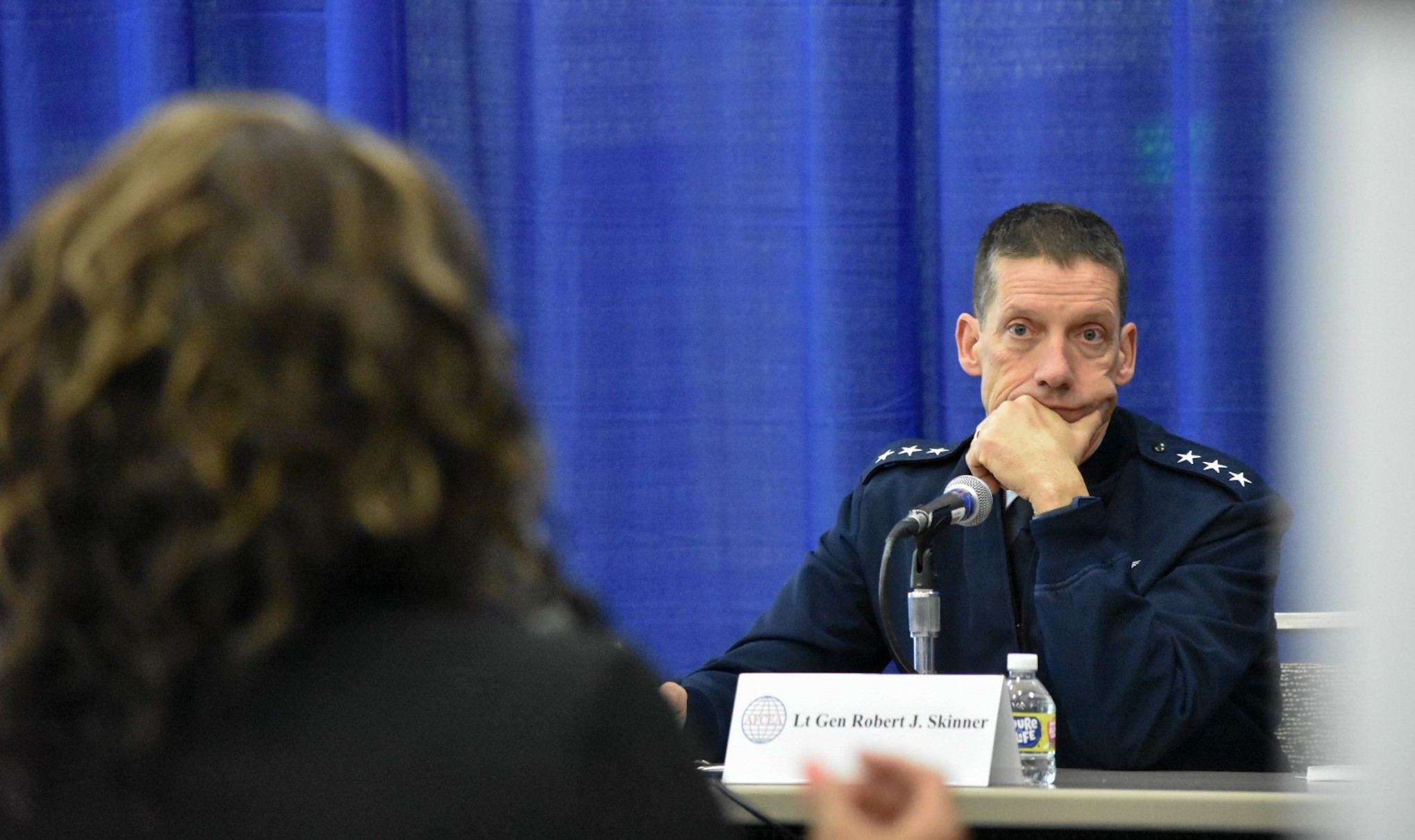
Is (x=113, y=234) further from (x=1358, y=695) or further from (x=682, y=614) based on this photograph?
(x=682, y=614)

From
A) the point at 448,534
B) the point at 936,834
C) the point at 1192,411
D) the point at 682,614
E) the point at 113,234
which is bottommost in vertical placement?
the point at 682,614

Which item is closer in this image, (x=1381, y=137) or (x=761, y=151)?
(x=1381, y=137)

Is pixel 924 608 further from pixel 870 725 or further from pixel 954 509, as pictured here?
pixel 870 725

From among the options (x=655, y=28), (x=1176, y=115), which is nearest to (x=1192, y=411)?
(x=1176, y=115)

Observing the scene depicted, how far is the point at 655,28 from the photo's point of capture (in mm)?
2553

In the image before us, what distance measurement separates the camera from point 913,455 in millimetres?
2141

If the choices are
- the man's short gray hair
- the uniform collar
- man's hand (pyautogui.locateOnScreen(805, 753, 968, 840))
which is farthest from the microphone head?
man's hand (pyautogui.locateOnScreen(805, 753, 968, 840))

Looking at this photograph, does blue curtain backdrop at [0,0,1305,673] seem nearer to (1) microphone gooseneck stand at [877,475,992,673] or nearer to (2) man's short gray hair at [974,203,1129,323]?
(2) man's short gray hair at [974,203,1129,323]

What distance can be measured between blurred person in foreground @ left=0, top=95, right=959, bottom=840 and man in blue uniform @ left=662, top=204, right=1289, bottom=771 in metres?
1.13

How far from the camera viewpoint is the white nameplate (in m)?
1.42

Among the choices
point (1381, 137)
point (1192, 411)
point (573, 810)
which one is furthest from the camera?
point (1192, 411)

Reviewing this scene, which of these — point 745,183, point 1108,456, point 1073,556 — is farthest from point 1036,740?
point 745,183

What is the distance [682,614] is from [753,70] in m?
0.83

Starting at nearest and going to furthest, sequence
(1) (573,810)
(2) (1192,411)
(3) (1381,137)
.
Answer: (3) (1381,137), (1) (573,810), (2) (1192,411)
